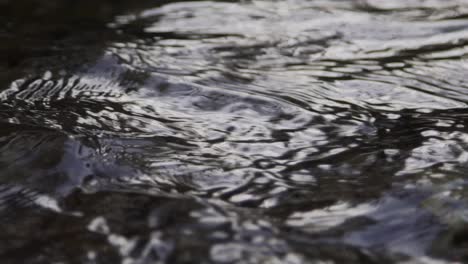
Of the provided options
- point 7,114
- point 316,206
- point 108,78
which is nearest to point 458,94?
point 316,206

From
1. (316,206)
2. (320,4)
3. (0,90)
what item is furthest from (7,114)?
(320,4)

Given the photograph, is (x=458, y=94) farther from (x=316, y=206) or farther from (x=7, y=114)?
(x=7, y=114)

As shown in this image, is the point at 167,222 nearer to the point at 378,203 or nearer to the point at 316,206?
the point at 316,206

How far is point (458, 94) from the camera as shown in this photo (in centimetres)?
241

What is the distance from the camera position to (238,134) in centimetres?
213

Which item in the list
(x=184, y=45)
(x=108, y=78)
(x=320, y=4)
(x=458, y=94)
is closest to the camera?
(x=458, y=94)

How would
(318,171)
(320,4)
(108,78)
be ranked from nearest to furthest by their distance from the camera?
(318,171) < (108,78) < (320,4)

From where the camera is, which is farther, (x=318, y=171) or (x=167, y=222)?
(x=318, y=171)

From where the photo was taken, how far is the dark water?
1.54 meters

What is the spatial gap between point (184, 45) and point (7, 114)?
0.95m

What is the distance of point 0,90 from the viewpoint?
2523 mm

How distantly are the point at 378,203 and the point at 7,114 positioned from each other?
1.18 m

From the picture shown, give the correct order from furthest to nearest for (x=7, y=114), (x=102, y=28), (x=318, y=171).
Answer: (x=102, y=28), (x=7, y=114), (x=318, y=171)

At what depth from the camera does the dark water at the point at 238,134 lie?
A: 5.05 feet
